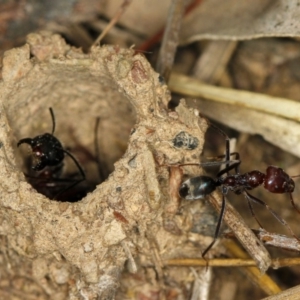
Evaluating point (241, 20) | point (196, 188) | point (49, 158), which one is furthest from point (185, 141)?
point (241, 20)

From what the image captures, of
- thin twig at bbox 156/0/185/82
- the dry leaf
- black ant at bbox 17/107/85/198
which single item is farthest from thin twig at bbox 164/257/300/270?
the dry leaf

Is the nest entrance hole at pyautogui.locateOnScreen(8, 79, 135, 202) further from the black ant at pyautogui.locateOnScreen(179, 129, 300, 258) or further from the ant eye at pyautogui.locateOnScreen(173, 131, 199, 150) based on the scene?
the black ant at pyautogui.locateOnScreen(179, 129, 300, 258)

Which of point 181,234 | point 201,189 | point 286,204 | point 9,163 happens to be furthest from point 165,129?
point 286,204

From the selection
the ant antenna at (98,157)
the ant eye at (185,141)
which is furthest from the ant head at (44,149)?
the ant eye at (185,141)

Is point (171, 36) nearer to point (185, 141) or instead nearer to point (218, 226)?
point (185, 141)

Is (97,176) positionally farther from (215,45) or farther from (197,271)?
(215,45)

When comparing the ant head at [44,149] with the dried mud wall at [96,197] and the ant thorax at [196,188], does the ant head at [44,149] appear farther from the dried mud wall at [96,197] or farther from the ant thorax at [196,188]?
the ant thorax at [196,188]
